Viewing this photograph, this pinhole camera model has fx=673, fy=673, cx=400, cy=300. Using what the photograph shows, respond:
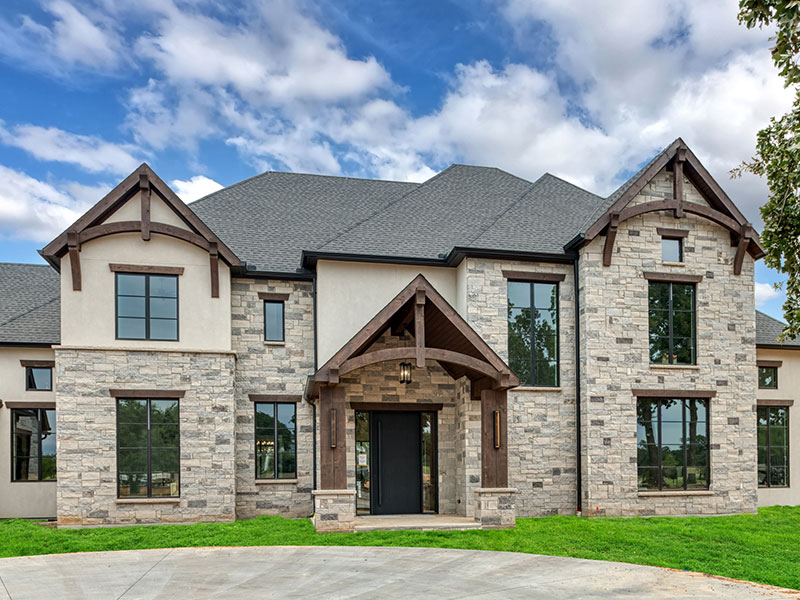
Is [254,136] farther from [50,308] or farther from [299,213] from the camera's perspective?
[50,308]

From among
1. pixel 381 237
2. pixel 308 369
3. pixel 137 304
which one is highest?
pixel 381 237

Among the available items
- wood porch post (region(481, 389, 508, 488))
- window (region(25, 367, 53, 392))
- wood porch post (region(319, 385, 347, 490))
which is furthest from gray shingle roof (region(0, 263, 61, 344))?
wood porch post (region(481, 389, 508, 488))

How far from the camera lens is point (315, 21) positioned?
14555 mm

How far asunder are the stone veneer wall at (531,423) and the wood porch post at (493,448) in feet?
6.09

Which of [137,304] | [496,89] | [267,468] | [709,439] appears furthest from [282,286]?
[709,439]

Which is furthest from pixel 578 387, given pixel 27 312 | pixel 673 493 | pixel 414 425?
Answer: pixel 27 312

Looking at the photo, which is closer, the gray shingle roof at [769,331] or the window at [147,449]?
the window at [147,449]

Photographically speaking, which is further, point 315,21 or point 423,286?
point 315,21

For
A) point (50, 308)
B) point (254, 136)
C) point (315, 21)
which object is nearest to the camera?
point (315, 21)

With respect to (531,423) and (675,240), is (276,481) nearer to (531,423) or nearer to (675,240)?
(531,423)

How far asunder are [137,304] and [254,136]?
738 centimetres

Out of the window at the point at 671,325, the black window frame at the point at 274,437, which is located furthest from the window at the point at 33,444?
the window at the point at 671,325

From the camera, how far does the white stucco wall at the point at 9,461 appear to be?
1647 cm

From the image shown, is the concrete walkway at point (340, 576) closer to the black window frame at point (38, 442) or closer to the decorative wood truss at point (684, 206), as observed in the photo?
the black window frame at point (38, 442)
